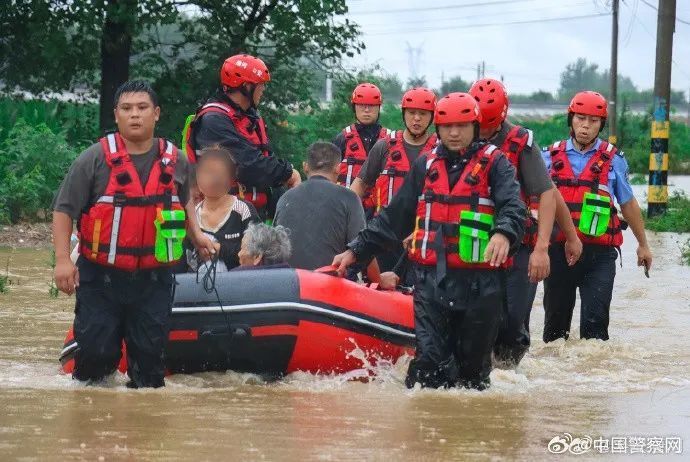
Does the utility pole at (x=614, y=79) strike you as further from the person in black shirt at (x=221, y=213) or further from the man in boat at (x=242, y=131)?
the person in black shirt at (x=221, y=213)

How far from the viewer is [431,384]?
7.15 metres

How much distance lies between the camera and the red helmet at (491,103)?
7789 mm

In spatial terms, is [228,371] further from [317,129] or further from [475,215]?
[317,129]

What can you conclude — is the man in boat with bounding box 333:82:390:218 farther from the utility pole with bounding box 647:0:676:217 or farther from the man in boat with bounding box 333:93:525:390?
the utility pole with bounding box 647:0:676:217

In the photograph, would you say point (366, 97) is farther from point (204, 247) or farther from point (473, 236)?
point (473, 236)

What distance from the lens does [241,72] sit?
9273mm

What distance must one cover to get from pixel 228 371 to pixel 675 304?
571 cm

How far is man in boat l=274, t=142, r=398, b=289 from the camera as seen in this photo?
27.8 feet

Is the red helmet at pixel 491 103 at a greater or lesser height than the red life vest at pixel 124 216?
greater

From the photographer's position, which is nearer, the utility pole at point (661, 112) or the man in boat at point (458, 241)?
the man in boat at point (458, 241)

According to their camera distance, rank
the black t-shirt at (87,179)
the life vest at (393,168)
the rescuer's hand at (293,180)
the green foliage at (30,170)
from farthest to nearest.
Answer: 1. the green foliage at (30,170)
2. the life vest at (393,168)
3. the rescuer's hand at (293,180)
4. the black t-shirt at (87,179)

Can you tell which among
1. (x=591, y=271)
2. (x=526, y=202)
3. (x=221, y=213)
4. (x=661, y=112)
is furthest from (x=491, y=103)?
(x=661, y=112)

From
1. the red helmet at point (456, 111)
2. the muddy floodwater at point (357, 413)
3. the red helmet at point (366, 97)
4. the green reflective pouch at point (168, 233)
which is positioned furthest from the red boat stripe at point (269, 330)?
the red helmet at point (366, 97)

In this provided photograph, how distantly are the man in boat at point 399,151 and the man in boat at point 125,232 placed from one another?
10.4 feet
